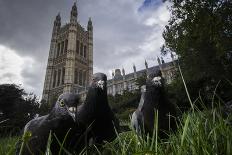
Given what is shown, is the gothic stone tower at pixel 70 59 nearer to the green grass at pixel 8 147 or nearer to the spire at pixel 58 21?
the spire at pixel 58 21

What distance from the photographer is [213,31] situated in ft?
43.2

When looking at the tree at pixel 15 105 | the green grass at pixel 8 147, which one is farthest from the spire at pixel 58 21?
the green grass at pixel 8 147

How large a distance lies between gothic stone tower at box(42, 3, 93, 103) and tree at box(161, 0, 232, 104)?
55117mm

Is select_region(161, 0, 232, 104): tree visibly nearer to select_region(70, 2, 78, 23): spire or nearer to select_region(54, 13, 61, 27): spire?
select_region(70, 2, 78, 23): spire

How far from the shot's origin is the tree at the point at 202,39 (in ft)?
43.6

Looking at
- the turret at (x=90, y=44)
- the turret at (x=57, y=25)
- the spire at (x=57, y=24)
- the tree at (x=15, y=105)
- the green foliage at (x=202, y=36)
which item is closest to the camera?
the green foliage at (x=202, y=36)

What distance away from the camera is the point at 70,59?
74000mm

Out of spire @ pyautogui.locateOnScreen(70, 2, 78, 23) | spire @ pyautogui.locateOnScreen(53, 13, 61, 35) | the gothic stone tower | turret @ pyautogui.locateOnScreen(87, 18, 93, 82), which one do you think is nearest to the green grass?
the gothic stone tower

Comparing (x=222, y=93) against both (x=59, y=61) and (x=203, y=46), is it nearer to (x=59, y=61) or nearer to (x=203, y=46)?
(x=203, y=46)

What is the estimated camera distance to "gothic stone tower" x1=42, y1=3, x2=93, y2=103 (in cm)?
7312

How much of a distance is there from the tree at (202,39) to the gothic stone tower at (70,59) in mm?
55117

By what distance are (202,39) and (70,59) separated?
61940 mm

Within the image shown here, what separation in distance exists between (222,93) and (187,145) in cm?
1846

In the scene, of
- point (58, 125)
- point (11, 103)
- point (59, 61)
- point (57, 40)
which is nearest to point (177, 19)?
point (58, 125)
